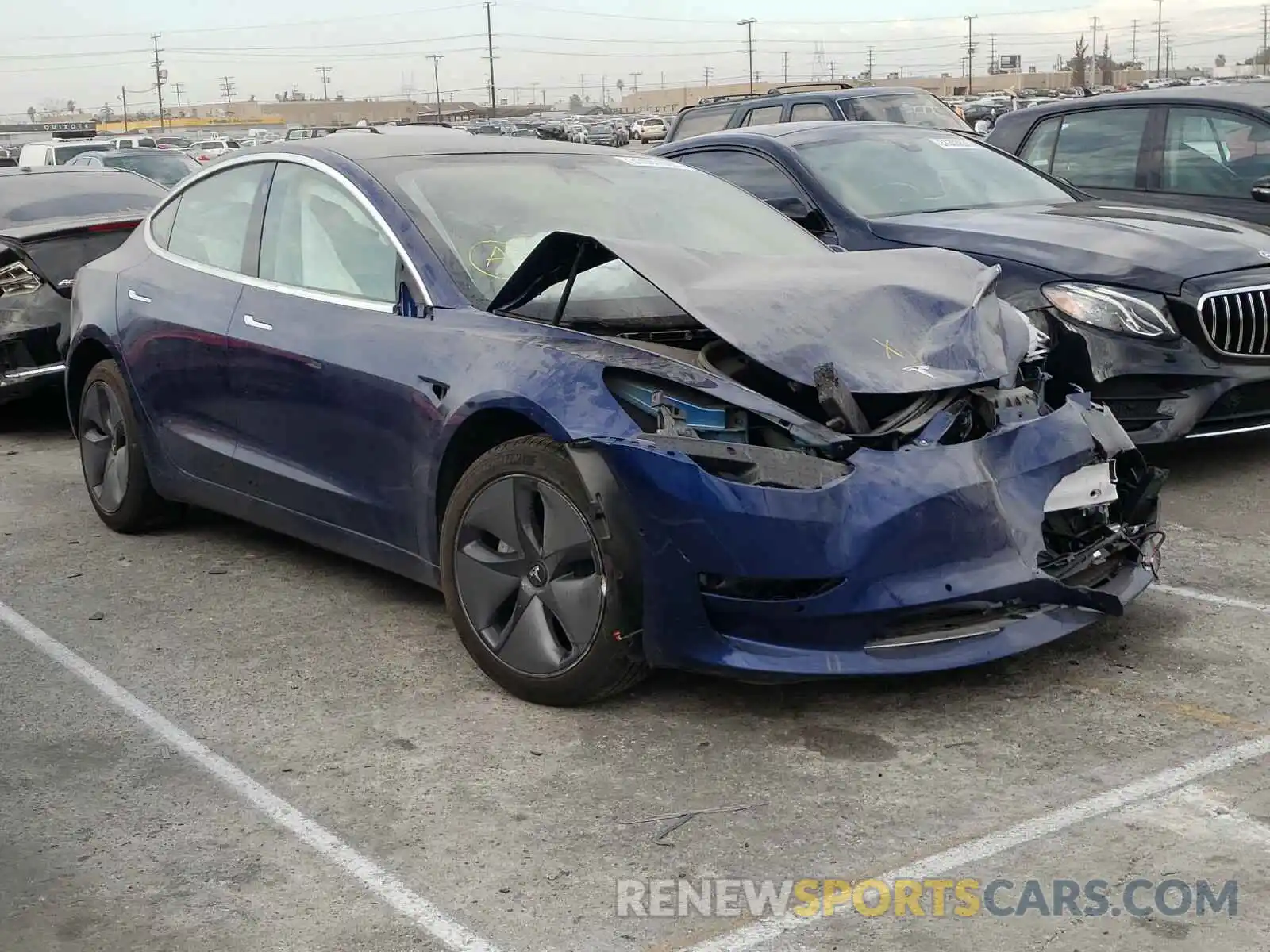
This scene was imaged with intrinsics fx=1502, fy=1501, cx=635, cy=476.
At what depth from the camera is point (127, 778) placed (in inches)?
149

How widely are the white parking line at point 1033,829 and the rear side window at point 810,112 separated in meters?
8.43

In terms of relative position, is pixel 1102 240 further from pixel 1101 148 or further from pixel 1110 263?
pixel 1101 148

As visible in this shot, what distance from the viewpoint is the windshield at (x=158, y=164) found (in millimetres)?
21344

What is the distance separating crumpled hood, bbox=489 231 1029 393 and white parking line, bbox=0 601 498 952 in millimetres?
1548

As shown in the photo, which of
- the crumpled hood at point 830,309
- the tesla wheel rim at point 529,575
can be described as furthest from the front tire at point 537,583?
the crumpled hood at point 830,309

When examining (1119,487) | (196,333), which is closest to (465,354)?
(196,333)

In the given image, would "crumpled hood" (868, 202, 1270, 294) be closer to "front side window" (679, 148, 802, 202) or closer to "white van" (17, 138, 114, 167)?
"front side window" (679, 148, 802, 202)

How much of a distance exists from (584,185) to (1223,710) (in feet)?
8.86

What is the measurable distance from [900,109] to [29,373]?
22.8 feet

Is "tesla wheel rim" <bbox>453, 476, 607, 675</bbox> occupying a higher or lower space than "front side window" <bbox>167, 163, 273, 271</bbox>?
lower

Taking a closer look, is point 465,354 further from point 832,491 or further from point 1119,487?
point 1119,487

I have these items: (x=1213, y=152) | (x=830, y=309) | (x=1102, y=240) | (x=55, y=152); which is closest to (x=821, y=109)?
(x=1213, y=152)

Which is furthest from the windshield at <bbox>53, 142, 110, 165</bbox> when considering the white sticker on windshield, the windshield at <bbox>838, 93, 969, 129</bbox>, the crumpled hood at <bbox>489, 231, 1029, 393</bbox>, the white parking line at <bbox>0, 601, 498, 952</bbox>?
the crumpled hood at <bbox>489, 231, 1029, 393</bbox>

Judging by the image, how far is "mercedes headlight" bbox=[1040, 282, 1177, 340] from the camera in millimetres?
6273
